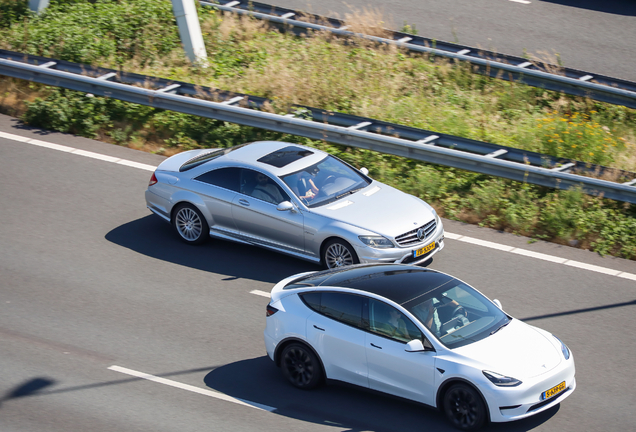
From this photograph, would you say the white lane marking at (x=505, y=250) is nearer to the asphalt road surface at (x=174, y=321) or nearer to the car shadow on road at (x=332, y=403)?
the asphalt road surface at (x=174, y=321)

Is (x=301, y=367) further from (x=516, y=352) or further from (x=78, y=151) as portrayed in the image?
(x=78, y=151)

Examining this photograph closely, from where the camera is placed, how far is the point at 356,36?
57.8 feet

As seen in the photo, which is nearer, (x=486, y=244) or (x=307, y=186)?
(x=307, y=186)

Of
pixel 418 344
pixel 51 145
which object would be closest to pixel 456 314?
pixel 418 344

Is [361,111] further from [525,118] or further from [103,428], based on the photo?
[103,428]

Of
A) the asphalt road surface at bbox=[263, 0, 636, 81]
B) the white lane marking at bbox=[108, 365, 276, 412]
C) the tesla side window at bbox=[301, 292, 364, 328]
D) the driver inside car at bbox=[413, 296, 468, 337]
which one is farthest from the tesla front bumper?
the asphalt road surface at bbox=[263, 0, 636, 81]

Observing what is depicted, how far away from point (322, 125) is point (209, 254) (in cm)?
363

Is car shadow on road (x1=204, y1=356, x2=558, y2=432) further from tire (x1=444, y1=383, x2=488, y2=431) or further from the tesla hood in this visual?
the tesla hood

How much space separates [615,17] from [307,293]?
14.4m

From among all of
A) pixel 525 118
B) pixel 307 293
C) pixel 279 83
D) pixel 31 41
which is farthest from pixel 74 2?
pixel 307 293

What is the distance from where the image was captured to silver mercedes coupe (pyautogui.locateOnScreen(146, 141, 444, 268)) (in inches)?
409

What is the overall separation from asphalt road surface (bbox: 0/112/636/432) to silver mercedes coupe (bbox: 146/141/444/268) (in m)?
0.44

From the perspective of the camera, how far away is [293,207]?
35.4 ft

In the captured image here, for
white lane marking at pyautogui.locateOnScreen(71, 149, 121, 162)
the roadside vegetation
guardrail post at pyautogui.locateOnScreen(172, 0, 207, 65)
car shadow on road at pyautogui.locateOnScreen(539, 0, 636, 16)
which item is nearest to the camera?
the roadside vegetation
